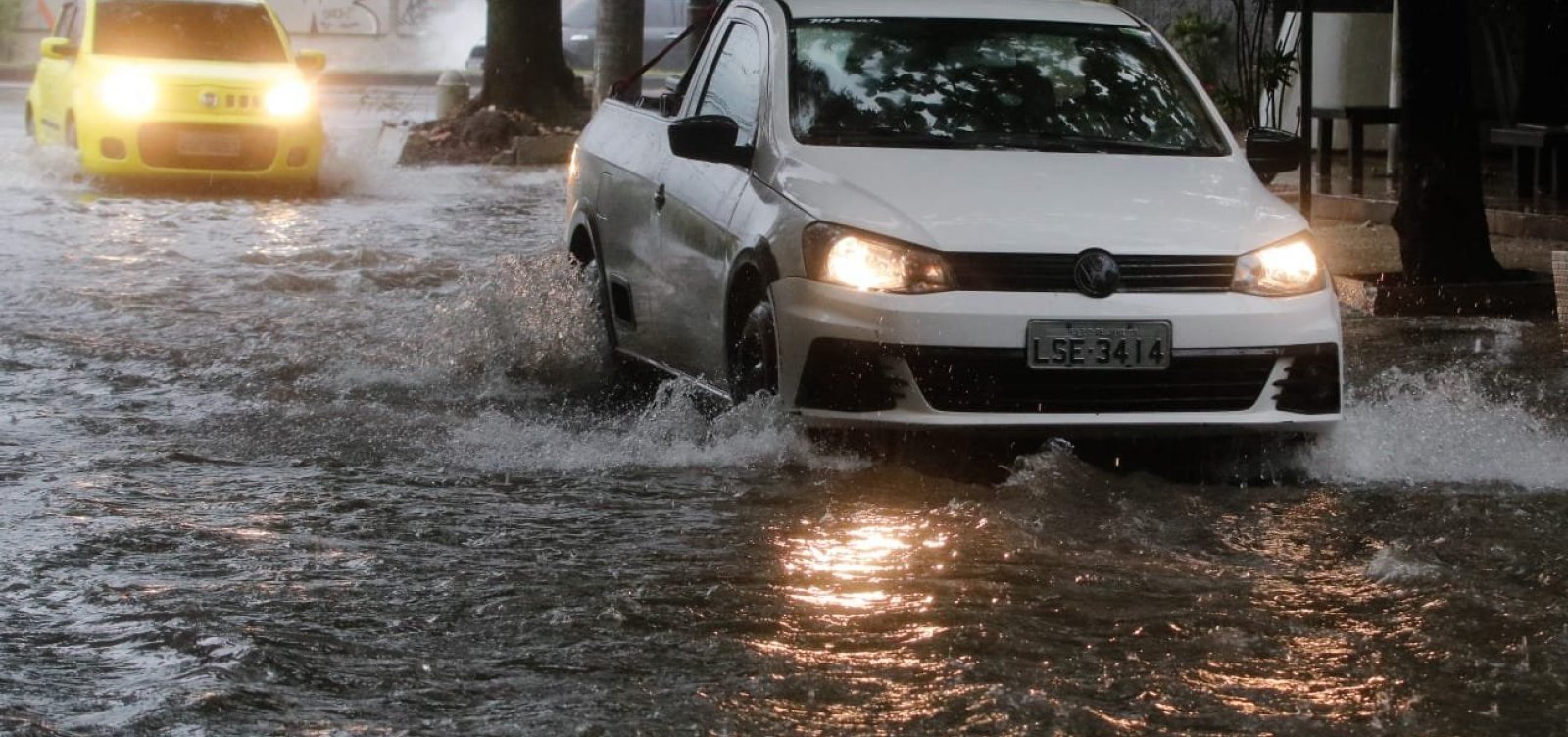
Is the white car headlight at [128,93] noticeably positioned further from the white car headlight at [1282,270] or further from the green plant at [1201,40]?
the white car headlight at [1282,270]

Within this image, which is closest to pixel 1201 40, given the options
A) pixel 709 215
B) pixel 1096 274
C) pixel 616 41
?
pixel 616 41

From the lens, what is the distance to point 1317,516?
6.68 meters

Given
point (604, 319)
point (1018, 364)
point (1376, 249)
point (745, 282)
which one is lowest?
point (1376, 249)

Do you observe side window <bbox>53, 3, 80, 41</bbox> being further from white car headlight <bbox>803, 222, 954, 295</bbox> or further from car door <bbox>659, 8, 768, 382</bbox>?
white car headlight <bbox>803, 222, 954, 295</bbox>

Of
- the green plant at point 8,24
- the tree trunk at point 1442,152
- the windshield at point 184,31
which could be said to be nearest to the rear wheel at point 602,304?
the tree trunk at point 1442,152

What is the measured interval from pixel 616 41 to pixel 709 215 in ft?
45.4

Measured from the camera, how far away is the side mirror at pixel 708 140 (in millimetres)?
7562

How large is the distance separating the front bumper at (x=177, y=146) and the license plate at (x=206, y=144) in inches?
0.9

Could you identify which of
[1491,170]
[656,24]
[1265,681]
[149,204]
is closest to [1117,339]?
[1265,681]

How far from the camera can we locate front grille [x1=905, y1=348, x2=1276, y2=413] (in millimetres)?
6703

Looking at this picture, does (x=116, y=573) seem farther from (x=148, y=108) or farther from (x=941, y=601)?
(x=148, y=108)

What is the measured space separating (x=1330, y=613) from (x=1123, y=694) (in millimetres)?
934

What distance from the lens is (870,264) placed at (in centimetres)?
682

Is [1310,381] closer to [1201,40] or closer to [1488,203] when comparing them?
[1488,203]
